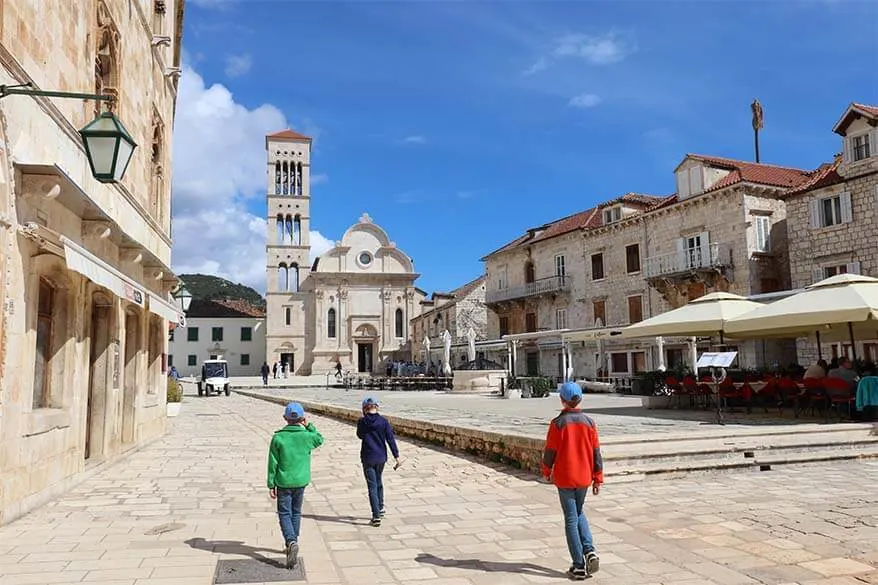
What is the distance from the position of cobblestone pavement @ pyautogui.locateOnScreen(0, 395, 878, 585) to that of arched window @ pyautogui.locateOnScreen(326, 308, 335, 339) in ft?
165

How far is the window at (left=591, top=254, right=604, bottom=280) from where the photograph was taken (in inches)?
1330

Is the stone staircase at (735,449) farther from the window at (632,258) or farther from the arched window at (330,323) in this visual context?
the arched window at (330,323)

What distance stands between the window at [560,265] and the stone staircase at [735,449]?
86.2 ft

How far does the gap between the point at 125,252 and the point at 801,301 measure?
1165 centimetres

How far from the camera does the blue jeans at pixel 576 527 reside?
4617mm

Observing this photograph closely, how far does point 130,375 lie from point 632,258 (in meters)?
25.0

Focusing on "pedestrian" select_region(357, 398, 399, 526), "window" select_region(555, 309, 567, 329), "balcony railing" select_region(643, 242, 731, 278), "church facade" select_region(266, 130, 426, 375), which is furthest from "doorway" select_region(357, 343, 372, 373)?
"pedestrian" select_region(357, 398, 399, 526)

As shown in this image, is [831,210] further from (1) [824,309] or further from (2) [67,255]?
(2) [67,255]

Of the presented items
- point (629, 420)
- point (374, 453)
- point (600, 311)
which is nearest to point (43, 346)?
point (374, 453)

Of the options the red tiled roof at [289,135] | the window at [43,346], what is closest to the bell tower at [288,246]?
the red tiled roof at [289,135]

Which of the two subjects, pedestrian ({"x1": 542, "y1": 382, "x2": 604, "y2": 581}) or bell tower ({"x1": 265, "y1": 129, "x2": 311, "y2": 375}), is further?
bell tower ({"x1": 265, "y1": 129, "x2": 311, "y2": 375})

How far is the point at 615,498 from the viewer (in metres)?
7.26

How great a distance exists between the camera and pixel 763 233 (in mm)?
26766

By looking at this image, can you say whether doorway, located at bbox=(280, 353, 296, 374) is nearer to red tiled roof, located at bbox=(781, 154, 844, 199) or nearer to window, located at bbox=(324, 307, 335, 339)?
window, located at bbox=(324, 307, 335, 339)
